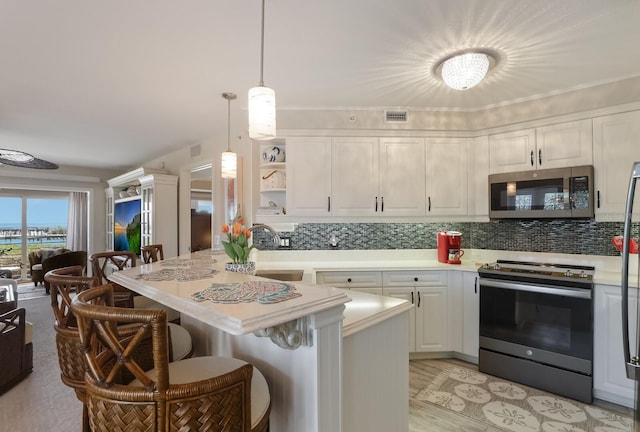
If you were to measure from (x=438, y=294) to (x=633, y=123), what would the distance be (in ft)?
7.13

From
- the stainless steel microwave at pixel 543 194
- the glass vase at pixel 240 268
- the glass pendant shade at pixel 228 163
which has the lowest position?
the glass vase at pixel 240 268

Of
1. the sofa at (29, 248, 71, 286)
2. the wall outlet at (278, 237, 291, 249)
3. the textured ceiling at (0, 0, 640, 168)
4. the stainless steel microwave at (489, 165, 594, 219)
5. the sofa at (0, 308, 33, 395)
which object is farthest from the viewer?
the sofa at (29, 248, 71, 286)

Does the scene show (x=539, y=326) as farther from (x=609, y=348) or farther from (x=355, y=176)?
(x=355, y=176)

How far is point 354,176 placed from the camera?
3486 mm

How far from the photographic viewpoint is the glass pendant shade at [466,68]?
2.25 m

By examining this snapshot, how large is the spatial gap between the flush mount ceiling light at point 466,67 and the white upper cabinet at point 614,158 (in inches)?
51.2

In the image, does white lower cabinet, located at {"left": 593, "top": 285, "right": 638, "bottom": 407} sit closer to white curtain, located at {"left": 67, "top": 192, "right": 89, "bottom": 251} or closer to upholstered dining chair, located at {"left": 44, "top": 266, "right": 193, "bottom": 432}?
upholstered dining chair, located at {"left": 44, "top": 266, "right": 193, "bottom": 432}

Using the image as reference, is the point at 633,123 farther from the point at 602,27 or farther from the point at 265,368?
the point at 265,368

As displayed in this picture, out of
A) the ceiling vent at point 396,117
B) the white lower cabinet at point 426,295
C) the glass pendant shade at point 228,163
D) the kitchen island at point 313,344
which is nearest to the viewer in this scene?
the kitchen island at point 313,344

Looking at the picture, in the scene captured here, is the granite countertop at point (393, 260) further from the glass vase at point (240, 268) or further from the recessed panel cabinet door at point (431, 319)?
the glass vase at point (240, 268)

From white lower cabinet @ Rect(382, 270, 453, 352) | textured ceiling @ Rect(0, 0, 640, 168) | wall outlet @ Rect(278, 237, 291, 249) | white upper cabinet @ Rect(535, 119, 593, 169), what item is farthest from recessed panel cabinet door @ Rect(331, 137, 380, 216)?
white upper cabinet @ Rect(535, 119, 593, 169)

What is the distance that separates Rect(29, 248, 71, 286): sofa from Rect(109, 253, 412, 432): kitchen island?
727 centimetres

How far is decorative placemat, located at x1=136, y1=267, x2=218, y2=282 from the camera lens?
1.61 m

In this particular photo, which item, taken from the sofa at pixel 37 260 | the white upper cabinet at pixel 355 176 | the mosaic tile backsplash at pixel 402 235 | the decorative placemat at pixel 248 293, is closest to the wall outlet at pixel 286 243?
the mosaic tile backsplash at pixel 402 235
